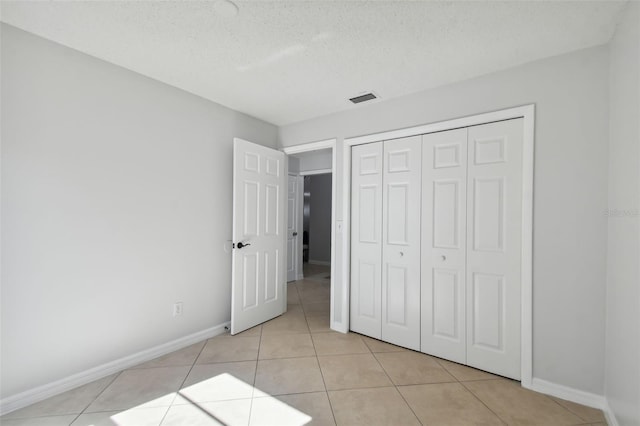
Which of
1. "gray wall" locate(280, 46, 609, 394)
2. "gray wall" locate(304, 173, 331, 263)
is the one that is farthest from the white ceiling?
"gray wall" locate(304, 173, 331, 263)

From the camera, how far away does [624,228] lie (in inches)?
64.0

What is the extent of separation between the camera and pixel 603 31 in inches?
71.8

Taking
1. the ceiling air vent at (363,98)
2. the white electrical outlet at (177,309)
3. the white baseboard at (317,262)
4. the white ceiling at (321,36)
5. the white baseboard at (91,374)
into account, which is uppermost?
the white ceiling at (321,36)

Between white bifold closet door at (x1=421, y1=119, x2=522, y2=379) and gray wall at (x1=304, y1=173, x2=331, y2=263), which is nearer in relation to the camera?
white bifold closet door at (x1=421, y1=119, x2=522, y2=379)

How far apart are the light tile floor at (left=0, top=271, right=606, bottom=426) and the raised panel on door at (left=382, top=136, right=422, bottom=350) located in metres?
0.25

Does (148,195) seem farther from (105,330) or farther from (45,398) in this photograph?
(45,398)

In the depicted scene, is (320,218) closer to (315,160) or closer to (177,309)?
(315,160)

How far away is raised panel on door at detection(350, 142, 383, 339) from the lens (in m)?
3.01

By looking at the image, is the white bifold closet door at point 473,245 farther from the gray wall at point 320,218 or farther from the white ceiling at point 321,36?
the gray wall at point 320,218

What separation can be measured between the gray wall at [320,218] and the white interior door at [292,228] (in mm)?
2005

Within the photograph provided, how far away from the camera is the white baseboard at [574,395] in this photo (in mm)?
1875

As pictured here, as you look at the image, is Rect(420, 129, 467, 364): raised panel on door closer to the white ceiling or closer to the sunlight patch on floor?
the white ceiling

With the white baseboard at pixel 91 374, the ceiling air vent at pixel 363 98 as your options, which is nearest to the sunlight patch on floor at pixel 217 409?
the white baseboard at pixel 91 374

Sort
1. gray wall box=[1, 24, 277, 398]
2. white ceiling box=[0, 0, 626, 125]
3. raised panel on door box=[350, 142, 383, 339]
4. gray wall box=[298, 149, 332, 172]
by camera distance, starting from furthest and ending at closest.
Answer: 1. gray wall box=[298, 149, 332, 172]
2. raised panel on door box=[350, 142, 383, 339]
3. gray wall box=[1, 24, 277, 398]
4. white ceiling box=[0, 0, 626, 125]
